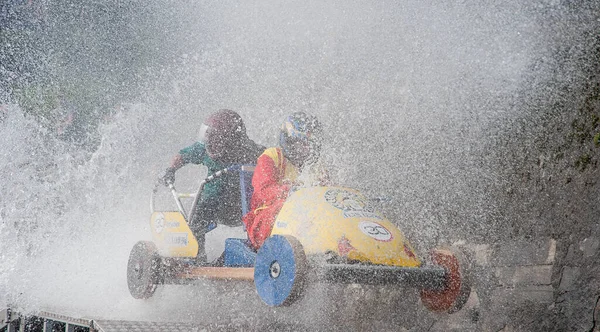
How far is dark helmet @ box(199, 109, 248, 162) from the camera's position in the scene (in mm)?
4754

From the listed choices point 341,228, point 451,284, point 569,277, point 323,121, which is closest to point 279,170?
point 341,228

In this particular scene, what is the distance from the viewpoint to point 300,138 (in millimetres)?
4242

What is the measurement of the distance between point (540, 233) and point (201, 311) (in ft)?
9.99

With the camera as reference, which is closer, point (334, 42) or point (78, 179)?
point (334, 42)

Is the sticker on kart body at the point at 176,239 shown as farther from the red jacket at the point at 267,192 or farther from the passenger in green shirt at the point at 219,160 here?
the red jacket at the point at 267,192

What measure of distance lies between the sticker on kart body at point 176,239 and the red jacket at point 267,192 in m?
0.86

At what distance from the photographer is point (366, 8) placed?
8086 mm

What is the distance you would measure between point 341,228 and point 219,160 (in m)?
1.95

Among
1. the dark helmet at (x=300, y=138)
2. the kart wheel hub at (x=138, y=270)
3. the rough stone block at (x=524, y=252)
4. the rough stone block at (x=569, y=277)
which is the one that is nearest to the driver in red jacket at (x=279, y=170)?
the dark helmet at (x=300, y=138)

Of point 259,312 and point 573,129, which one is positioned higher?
point 573,129

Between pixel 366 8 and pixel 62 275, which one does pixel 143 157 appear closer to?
pixel 62 275

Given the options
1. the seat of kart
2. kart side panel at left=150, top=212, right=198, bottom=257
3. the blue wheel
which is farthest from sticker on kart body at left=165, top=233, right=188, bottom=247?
the blue wheel

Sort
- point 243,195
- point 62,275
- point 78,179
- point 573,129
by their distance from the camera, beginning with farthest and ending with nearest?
point 78,179, point 62,275, point 243,195, point 573,129


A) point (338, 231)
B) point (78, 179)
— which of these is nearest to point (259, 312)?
point (338, 231)
